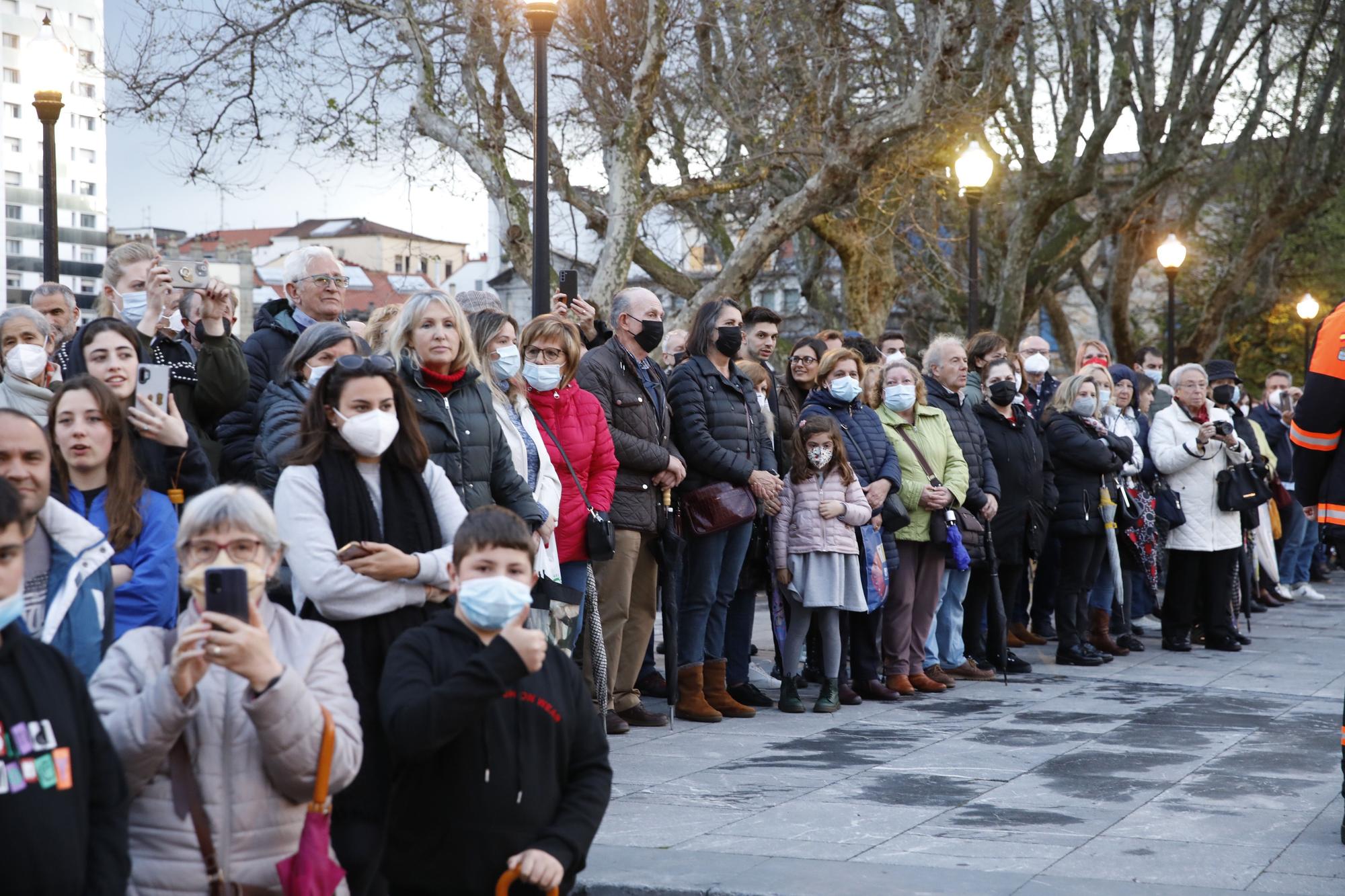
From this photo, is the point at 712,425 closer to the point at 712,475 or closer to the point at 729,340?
the point at 712,475

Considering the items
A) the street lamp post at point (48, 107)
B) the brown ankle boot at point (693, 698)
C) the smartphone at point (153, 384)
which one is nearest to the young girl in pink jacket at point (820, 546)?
the brown ankle boot at point (693, 698)

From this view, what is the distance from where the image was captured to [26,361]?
6.48 m

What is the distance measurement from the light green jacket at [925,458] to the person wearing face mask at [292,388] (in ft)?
16.0

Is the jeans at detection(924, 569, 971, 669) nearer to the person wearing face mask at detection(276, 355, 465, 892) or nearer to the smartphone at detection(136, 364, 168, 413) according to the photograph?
the person wearing face mask at detection(276, 355, 465, 892)

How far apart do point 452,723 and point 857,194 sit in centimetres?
1762

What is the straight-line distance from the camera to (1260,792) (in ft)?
24.0

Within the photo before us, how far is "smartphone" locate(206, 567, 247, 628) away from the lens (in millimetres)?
3684

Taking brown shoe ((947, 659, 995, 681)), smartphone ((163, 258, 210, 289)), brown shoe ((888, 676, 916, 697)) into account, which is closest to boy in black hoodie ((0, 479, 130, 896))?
smartphone ((163, 258, 210, 289))

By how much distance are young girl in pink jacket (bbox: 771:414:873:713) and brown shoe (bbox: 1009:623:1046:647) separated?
3.36m

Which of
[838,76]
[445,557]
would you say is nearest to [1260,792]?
[445,557]

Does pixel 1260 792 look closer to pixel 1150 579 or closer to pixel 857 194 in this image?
pixel 1150 579

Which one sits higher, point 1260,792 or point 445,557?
point 445,557

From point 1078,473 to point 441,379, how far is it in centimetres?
649

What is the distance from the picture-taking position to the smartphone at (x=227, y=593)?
3684mm
